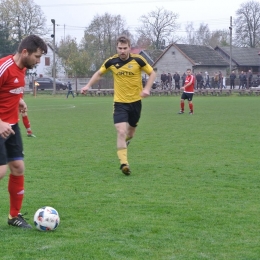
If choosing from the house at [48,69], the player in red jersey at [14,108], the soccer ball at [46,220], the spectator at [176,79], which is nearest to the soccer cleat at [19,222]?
the player in red jersey at [14,108]

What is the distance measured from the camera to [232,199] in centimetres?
675

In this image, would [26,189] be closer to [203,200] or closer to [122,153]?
[122,153]

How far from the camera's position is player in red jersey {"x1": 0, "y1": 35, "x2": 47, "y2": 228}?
16.8 feet

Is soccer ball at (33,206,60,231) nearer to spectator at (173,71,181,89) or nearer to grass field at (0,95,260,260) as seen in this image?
grass field at (0,95,260,260)

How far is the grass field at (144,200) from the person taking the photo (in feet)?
16.0

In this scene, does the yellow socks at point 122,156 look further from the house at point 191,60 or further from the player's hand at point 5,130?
the house at point 191,60

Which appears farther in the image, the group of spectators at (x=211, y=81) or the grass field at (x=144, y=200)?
the group of spectators at (x=211, y=81)

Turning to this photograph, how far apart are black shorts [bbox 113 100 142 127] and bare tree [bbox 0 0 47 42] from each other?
66369 millimetres

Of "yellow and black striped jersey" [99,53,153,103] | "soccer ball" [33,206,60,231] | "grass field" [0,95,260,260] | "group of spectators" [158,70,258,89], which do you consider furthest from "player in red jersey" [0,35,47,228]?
"group of spectators" [158,70,258,89]

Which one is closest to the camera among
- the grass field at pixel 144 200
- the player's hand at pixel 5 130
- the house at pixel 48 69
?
the grass field at pixel 144 200

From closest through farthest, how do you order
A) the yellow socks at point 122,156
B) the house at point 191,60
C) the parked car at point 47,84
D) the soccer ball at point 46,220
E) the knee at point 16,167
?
the soccer ball at point 46,220 < the knee at point 16,167 < the yellow socks at point 122,156 < the parked car at point 47,84 < the house at point 191,60

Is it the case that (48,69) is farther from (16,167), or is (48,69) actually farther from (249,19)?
(16,167)

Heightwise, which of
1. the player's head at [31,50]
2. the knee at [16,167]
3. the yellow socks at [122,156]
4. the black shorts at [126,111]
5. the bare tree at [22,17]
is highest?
the bare tree at [22,17]

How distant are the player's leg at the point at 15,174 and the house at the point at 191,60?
64317 mm
